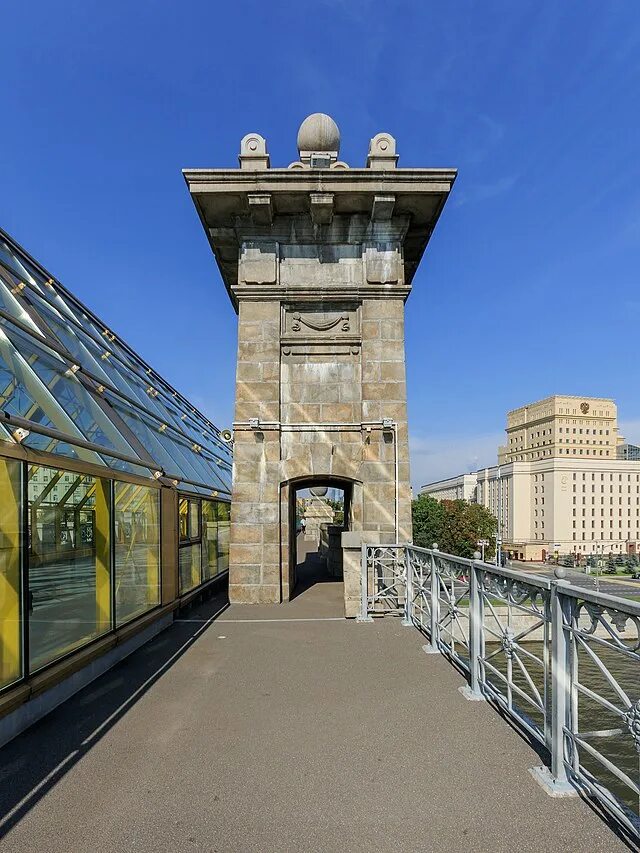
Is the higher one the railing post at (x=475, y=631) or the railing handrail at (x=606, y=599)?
the railing handrail at (x=606, y=599)

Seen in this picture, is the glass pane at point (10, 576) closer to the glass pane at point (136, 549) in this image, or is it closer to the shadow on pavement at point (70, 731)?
the shadow on pavement at point (70, 731)

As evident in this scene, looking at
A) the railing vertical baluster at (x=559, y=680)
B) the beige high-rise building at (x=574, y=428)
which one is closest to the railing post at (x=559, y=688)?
the railing vertical baluster at (x=559, y=680)

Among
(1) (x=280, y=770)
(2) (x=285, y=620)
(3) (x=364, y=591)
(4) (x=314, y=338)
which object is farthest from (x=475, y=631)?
(4) (x=314, y=338)

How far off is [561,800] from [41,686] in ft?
14.3

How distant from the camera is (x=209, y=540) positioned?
1258 centimetres

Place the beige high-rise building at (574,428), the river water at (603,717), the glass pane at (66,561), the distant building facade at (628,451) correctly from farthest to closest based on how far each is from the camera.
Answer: the distant building facade at (628,451) → the beige high-rise building at (574,428) → the river water at (603,717) → the glass pane at (66,561)

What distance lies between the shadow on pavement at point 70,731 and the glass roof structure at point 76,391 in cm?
255

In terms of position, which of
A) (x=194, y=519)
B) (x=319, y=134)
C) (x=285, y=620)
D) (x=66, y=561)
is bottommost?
(x=285, y=620)

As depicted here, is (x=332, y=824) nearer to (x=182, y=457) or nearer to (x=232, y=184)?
(x=182, y=457)

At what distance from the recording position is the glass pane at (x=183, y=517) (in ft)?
33.2

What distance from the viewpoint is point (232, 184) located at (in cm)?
1108

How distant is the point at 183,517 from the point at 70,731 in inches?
233

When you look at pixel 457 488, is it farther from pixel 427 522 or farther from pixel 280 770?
pixel 280 770

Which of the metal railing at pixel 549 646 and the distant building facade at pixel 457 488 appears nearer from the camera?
the metal railing at pixel 549 646
